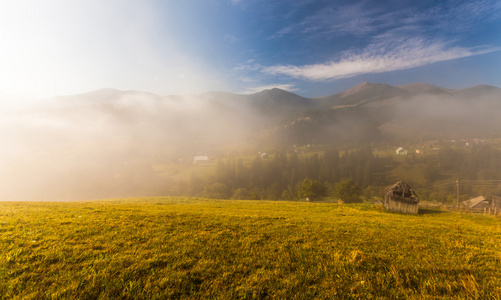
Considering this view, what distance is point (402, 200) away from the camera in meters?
31.1

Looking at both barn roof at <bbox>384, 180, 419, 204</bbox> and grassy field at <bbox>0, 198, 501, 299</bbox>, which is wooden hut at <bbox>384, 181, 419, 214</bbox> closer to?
barn roof at <bbox>384, 180, 419, 204</bbox>

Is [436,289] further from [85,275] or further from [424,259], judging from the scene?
[85,275]

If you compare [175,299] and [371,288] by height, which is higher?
[175,299]

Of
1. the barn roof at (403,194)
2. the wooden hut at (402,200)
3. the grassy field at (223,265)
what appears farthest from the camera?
the barn roof at (403,194)

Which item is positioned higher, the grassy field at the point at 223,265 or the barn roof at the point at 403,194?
the grassy field at the point at 223,265

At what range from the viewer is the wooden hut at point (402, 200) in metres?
30.6

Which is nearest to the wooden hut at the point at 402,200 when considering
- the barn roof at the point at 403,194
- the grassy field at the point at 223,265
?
the barn roof at the point at 403,194

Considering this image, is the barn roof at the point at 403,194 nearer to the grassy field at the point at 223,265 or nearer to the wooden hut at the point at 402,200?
the wooden hut at the point at 402,200

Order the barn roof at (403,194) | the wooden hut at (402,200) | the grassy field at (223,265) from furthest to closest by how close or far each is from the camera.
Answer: the barn roof at (403,194) < the wooden hut at (402,200) < the grassy field at (223,265)

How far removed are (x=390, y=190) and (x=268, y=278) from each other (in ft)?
117

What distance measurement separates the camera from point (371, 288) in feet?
18.4

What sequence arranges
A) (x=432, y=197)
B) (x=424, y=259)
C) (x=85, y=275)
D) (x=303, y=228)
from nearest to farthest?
(x=85, y=275) → (x=424, y=259) → (x=303, y=228) → (x=432, y=197)

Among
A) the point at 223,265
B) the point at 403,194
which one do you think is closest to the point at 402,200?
the point at 403,194

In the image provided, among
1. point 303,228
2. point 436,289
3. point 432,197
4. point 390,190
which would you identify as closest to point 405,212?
point 390,190
